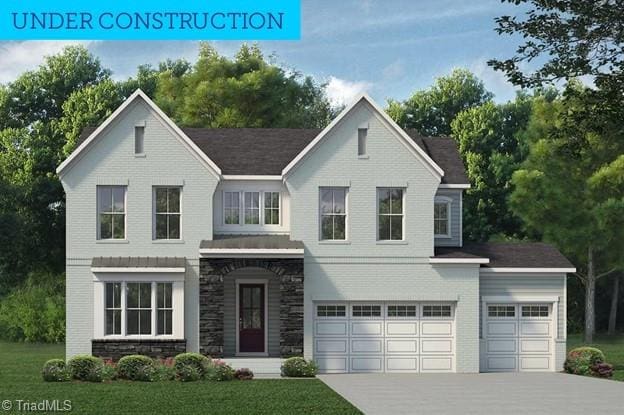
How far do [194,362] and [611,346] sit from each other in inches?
1091

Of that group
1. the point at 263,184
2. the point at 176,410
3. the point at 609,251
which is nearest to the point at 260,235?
the point at 263,184

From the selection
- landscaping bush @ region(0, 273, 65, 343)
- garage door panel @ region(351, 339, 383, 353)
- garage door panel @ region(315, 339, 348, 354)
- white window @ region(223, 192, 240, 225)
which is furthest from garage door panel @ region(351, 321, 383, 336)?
landscaping bush @ region(0, 273, 65, 343)

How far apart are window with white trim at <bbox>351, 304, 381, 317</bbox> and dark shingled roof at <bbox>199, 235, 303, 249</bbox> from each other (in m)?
2.87

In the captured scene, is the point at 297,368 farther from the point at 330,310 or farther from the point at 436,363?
the point at 436,363

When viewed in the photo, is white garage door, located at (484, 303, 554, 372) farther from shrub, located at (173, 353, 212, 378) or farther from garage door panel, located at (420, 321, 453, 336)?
shrub, located at (173, 353, 212, 378)

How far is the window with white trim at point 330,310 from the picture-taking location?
3867 centimetres

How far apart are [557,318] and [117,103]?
131 ft

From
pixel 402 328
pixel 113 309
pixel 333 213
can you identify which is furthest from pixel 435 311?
pixel 113 309

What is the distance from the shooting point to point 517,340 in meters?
39.3

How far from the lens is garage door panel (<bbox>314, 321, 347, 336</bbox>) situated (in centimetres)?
3850

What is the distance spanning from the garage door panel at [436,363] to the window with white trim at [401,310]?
1.50 meters

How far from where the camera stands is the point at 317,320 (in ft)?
126

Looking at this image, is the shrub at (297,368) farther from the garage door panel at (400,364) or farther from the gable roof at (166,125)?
the gable roof at (166,125)

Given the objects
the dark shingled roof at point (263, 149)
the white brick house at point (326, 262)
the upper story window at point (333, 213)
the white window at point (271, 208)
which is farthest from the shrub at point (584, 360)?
the white window at point (271, 208)
